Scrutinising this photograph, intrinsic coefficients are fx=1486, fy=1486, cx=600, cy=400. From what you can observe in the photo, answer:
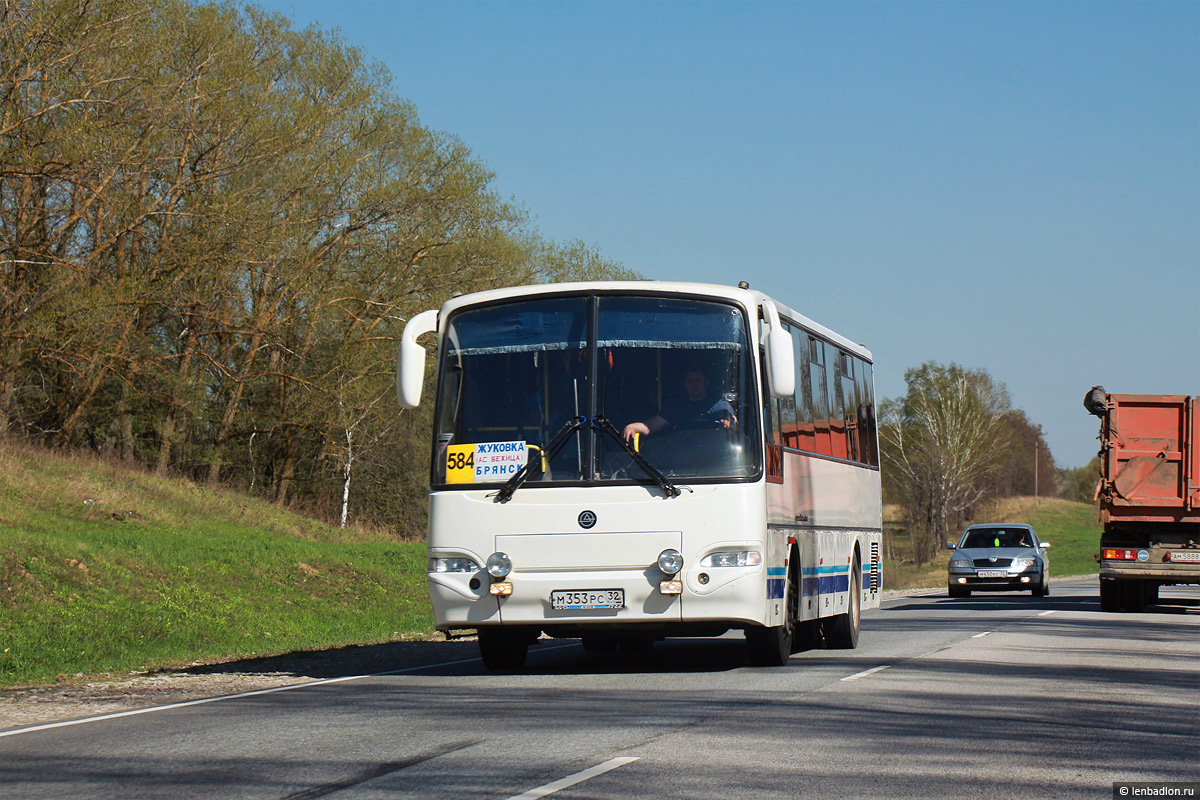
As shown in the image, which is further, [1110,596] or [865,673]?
[1110,596]

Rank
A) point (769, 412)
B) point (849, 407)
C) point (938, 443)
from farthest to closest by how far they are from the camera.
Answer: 1. point (938, 443)
2. point (849, 407)
3. point (769, 412)

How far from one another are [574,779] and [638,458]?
220 inches

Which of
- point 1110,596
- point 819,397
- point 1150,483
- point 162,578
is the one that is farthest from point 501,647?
point 1110,596

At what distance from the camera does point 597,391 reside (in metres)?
12.7

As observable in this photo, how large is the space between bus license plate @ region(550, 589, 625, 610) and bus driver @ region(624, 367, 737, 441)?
4.31 ft

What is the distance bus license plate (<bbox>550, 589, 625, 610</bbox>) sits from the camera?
41.0 ft

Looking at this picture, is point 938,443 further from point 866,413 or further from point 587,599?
point 587,599

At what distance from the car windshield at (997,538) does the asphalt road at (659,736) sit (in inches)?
809

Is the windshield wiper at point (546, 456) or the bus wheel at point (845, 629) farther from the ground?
the windshield wiper at point (546, 456)

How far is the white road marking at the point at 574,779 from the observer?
6.73 m

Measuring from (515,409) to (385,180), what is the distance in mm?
29472

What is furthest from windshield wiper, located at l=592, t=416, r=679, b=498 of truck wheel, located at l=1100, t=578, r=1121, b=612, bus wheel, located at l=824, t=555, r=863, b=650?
truck wheel, located at l=1100, t=578, r=1121, b=612
